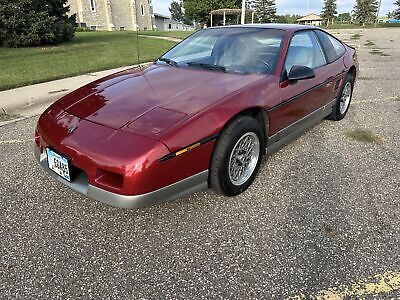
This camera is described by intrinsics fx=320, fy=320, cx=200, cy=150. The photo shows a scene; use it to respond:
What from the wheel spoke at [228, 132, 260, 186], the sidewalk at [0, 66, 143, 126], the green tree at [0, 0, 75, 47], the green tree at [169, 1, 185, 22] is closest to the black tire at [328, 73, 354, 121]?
the wheel spoke at [228, 132, 260, 186]

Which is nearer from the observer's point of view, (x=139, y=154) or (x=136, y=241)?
(x=139, y=154)

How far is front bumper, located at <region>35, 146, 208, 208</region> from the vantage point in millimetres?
2086

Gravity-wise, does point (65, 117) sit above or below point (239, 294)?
above

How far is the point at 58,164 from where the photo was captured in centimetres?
237

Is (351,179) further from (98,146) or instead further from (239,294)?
(98,146)

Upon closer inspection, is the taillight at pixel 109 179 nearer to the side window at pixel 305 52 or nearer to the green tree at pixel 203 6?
the side window at pixel 305 52

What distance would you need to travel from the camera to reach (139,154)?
2037mm

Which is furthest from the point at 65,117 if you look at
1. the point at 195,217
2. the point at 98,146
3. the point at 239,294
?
the point at 239,294

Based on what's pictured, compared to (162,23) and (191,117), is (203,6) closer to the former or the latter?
(162,23)

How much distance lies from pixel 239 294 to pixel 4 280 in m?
1.43

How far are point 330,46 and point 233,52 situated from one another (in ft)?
5.09

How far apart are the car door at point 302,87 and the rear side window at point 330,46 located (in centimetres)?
14

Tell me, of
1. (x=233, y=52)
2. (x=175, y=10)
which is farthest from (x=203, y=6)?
(x=175, y=10)

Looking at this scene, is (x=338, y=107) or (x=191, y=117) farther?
(x=338, y=107)
